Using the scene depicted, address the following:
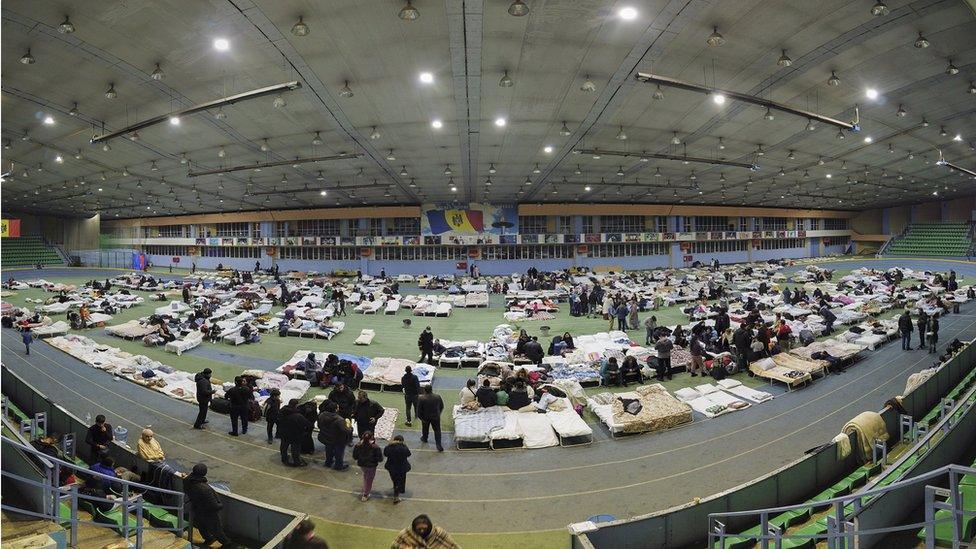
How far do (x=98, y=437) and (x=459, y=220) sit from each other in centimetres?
3205

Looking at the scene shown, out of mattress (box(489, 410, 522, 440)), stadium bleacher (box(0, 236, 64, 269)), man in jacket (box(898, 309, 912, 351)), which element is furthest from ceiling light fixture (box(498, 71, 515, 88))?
stadium bleacher (box(0, 236, 64, 269))

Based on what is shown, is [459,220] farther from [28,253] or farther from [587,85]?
[28,253]

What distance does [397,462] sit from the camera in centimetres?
652

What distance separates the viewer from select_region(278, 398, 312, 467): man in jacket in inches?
299

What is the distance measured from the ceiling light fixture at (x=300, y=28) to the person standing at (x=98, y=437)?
7.73 m

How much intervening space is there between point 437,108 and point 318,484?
11116 mm

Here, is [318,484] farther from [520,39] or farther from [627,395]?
[520,39]

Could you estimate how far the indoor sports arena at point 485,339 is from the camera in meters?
5.88

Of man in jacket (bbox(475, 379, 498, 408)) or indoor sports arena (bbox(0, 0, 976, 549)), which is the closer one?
indoor sports arena (bbox(0, 0, 976, 549))

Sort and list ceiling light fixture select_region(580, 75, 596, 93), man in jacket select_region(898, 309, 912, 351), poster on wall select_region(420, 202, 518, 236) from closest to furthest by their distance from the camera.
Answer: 1. ceiling light fixture select_region(580, 75, 596, 93)
2. man in jacket select_region(898, 309, 912, 351)
3. poster on wall select_region(420, 202, 518, 236)

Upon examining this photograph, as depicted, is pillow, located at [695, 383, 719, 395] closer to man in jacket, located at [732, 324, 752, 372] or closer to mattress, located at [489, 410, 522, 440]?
man in jacket, located at [732, 324, 752, 372]

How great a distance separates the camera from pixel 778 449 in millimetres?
8039

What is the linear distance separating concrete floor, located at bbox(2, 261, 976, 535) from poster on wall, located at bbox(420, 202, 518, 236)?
28.5m

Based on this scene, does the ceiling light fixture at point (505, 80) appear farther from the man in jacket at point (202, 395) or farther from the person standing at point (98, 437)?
the person standing at point (98, 437)
